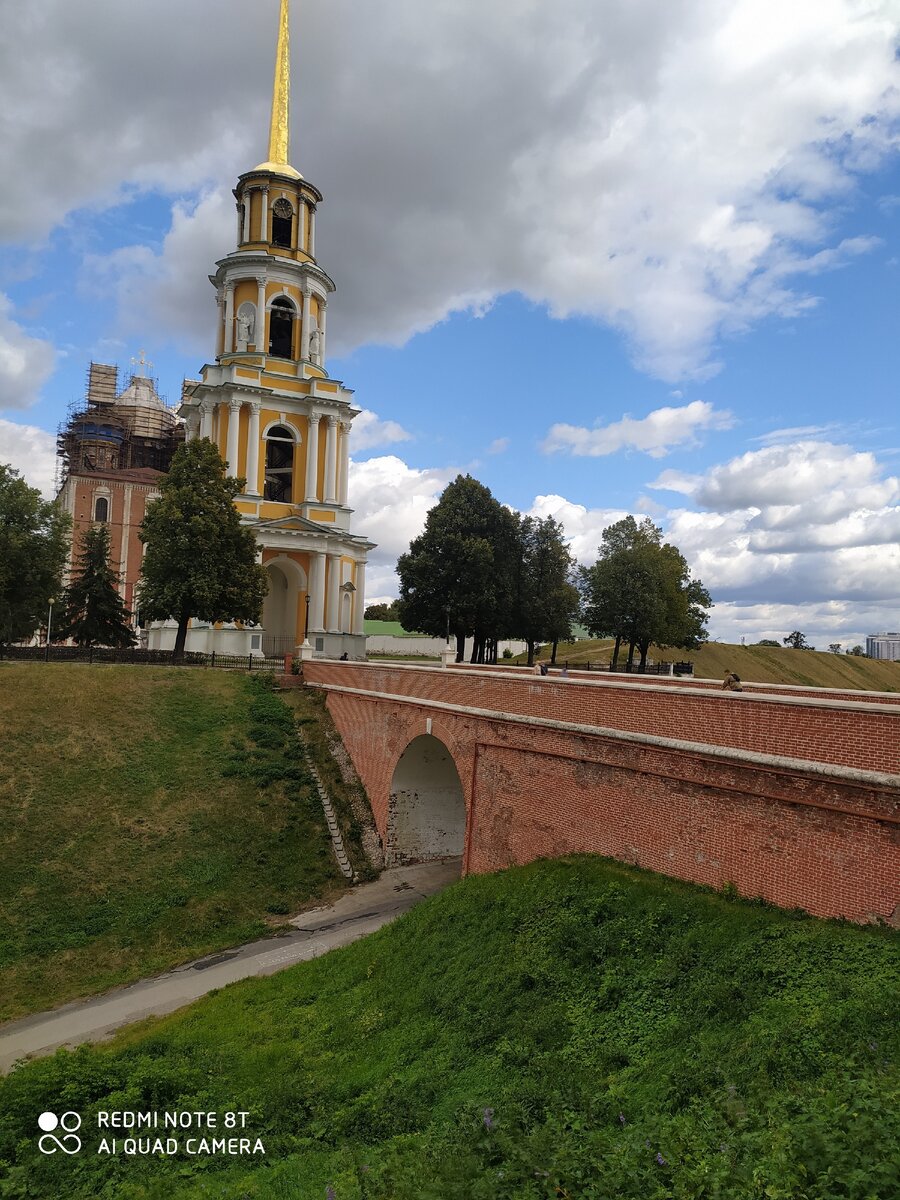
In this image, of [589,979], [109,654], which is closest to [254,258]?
[109,654]

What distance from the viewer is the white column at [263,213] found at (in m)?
37.3

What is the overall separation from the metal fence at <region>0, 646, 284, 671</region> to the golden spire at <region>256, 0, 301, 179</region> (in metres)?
25.0

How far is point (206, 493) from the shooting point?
27641 millimetres

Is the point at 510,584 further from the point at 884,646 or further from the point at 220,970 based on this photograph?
the point at 884,646

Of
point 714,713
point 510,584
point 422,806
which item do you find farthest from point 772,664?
point 714,713

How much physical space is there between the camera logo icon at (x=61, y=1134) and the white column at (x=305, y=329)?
34.6 m

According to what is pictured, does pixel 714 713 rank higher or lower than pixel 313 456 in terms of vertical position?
lower

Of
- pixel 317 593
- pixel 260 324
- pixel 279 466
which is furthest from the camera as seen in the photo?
pixel 279 466

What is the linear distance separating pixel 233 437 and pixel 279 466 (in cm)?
385

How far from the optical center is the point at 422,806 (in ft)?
60.0

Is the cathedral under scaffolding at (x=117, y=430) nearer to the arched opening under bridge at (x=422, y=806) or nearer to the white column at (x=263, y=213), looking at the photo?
the white column at (x=263, y=213)

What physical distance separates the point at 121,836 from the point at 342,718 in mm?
6966

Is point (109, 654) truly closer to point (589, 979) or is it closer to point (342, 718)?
point (342, 718)

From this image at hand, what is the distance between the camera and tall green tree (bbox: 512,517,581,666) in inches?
1524
